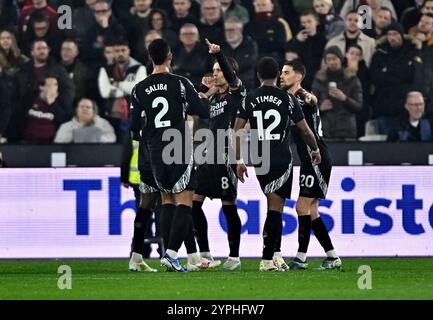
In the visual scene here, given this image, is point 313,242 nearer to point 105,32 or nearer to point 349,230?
point 349,230

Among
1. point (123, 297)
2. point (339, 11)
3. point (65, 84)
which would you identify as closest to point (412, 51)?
point (339, 11)

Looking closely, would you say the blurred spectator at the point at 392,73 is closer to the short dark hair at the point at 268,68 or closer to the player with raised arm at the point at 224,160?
the player with raised arm at the point at 224,160

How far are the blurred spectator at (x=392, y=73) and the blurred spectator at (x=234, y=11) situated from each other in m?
1.90

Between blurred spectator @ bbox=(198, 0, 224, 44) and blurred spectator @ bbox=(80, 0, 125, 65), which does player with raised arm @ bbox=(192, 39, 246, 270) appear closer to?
blurred spectator @ bbox=(198, 0, 224, 44)

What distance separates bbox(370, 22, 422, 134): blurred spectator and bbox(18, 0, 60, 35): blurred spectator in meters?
4.45

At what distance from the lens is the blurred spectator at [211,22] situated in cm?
1700

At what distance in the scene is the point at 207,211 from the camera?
1445 cm

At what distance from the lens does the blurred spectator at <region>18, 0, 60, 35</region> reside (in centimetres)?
1731

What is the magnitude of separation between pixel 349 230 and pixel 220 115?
2889 millimetres

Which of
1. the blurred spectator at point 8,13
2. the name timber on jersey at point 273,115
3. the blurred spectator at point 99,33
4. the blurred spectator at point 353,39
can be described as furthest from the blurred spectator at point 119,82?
the name timber on jersey at point 273,115

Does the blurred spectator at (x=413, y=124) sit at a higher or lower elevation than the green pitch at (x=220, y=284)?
higher

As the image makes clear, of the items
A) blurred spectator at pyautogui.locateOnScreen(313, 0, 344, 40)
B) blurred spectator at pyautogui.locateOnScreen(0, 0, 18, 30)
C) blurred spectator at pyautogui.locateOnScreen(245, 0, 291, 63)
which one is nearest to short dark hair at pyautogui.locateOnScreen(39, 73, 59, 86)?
blurred spectator at pyautogui.locateOnScreen(0, 0, 18, 30)

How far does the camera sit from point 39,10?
17.3m

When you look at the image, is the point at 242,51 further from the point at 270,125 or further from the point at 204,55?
the point at 270,125
